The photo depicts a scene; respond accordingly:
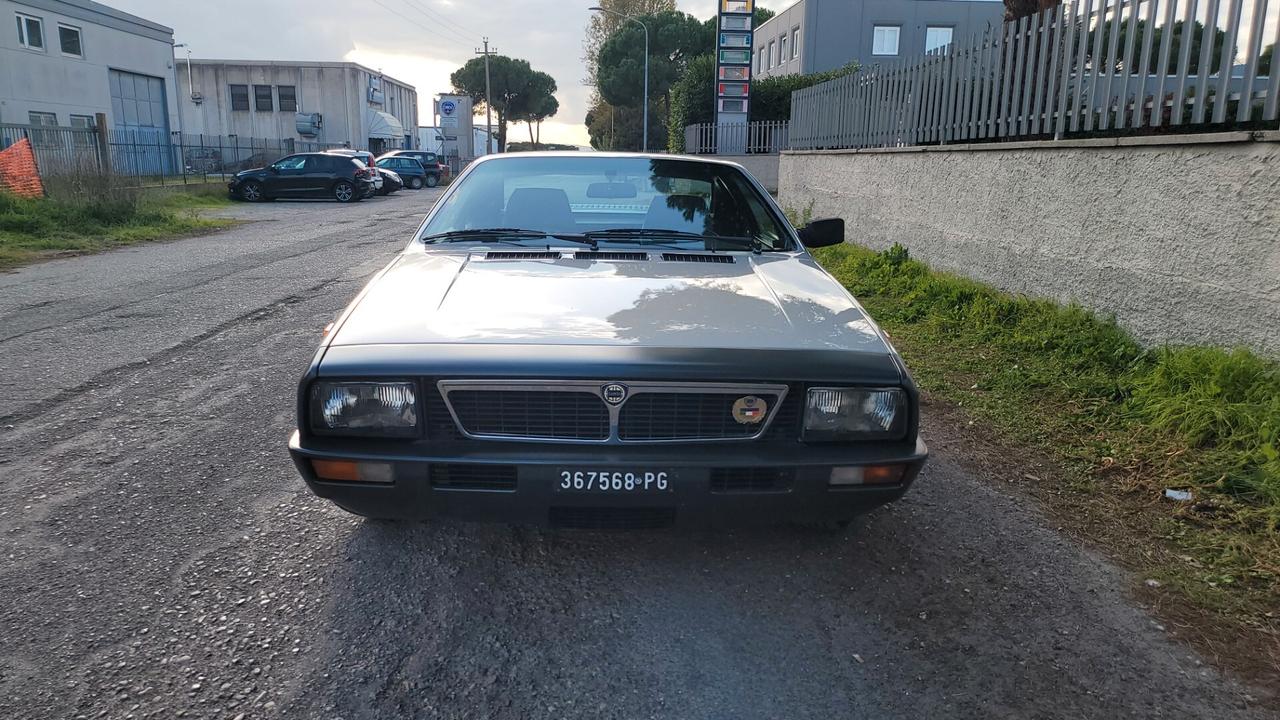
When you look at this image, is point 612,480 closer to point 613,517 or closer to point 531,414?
point 613,517

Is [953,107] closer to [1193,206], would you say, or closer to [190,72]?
[1193,206]

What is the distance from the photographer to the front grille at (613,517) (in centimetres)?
260

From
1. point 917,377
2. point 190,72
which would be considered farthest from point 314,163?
point 190,72

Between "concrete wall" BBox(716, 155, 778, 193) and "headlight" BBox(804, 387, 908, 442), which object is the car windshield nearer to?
"headlight" BBox(804, 387, 908, 442)

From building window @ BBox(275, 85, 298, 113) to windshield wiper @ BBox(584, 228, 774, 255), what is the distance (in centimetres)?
5642

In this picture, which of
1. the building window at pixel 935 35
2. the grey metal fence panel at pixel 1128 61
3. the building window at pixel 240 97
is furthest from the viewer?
the building window at pixel 240 97

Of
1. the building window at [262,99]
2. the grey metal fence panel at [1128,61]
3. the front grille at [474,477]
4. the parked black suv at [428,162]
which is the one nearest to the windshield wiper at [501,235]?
the front grille at [474,477]

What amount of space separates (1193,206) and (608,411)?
12.7ft

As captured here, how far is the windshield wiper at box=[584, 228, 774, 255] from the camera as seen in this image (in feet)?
12.7

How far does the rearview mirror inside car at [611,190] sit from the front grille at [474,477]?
1994 millimetres

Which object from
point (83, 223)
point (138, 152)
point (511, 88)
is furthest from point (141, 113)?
point (511, 88)

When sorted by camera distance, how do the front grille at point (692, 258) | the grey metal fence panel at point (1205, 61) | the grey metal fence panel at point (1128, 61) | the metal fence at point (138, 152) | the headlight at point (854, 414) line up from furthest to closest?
the metal fence at point (138, 152)
the grey metal fence panel at point (1128, 61)
the grey metal fence panel at point (1205, 61)
the front grille at point (692, 258)
the headlight at point (854, 414)

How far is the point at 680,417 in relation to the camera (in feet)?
8.57

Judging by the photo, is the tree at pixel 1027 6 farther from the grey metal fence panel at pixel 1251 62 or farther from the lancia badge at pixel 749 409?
the lancia badge at pixel 749 409
